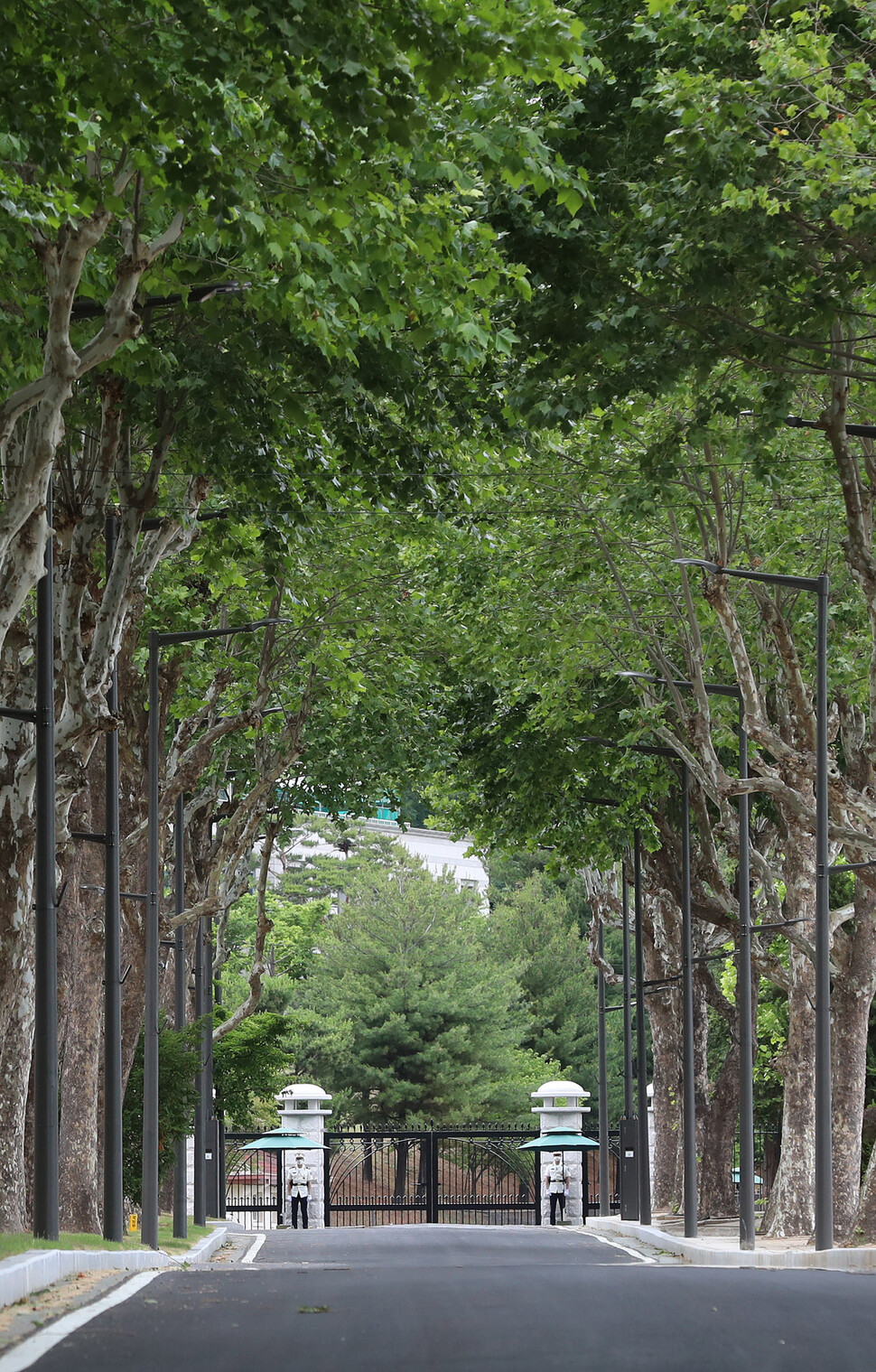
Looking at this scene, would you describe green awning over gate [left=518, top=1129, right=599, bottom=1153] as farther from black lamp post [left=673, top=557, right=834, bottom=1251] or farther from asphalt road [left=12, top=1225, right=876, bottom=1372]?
asphalt road [left=12, top=1225, right=876, bottom=1372]

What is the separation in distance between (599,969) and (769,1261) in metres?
19.0

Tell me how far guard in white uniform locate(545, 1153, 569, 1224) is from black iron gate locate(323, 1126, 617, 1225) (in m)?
0.56

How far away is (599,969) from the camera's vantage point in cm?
3834

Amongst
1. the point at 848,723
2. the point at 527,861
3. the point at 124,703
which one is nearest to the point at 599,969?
the point at 848,723

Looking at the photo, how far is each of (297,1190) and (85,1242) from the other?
26.5 meters

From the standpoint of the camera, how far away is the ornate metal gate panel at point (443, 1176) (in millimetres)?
43062

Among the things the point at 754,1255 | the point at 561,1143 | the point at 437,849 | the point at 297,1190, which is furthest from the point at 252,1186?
the point at 754,1255

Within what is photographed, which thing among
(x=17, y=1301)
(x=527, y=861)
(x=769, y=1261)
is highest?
(x=527, y=861)

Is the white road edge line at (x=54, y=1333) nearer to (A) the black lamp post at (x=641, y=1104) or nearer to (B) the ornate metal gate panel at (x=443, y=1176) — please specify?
(A) the black lamp post at (x=641, y=1104)

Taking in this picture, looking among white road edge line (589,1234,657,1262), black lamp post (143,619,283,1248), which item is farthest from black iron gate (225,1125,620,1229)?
black lamp post (143,619,283,1248)

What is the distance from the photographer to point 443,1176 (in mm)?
50125

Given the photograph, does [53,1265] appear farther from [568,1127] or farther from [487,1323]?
[568,1127]

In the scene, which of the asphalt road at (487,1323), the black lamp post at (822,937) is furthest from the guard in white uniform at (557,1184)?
the asphalt road at (487,1323)

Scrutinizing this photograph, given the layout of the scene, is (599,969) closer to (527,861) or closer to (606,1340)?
(606,1340)
